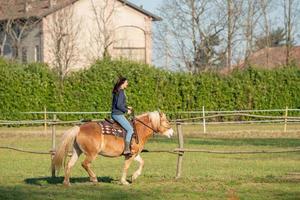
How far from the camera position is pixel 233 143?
97.0 feet

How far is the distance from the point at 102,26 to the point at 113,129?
41.3 meters

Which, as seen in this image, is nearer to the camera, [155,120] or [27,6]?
[155,120]

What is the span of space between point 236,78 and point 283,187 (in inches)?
1177

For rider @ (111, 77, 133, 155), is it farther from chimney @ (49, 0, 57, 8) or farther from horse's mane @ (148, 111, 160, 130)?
chimney @ (49, 0, 57, 8)

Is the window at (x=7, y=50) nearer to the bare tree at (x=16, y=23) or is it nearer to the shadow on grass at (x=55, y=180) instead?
the bare tree at (x=16, y=23)

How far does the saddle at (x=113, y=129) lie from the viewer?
48.2ft

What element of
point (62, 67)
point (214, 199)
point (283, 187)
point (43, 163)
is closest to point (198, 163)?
point (43, 163)

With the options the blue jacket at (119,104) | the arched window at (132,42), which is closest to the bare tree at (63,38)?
the arched window at (132,42)

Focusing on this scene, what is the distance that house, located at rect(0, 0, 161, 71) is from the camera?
5244cm

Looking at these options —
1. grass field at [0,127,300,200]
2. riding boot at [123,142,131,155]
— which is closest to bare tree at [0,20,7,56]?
grass field at [0,127,300,200]

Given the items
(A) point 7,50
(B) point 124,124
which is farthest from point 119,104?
(A) point 7,50

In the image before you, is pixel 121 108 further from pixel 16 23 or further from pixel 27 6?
pixel 27 6

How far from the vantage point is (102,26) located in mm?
55469

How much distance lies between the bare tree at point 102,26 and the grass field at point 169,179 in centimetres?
2839
